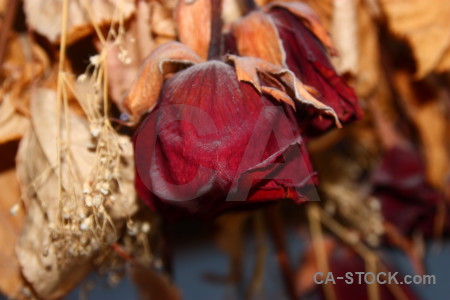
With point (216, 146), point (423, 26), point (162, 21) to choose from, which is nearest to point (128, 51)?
point (162, 21)

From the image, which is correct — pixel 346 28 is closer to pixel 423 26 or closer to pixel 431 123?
pixel 423 26

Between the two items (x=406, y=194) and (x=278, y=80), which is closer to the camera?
(x=278, y=80)

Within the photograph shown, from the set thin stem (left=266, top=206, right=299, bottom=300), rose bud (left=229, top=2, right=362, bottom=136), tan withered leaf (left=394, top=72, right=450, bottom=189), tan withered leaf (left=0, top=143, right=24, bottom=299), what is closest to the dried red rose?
tan withered leaf (left=394, top=72, right=450, bottom=189)

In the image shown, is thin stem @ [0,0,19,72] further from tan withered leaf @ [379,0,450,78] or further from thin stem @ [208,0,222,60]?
tan withered leaf @ [379,0,450,78]

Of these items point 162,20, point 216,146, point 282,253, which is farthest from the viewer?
point 282,253

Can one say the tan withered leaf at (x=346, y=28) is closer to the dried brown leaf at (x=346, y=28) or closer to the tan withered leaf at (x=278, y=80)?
the dried brown leaf at (x=346, y=28)

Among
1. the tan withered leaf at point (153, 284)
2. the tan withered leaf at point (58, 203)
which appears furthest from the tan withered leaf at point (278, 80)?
the tan withered leaf at point (153, 284)

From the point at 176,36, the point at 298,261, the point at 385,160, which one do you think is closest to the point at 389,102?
the point at 385,160

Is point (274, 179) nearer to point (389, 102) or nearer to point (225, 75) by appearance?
point (225, 75)
